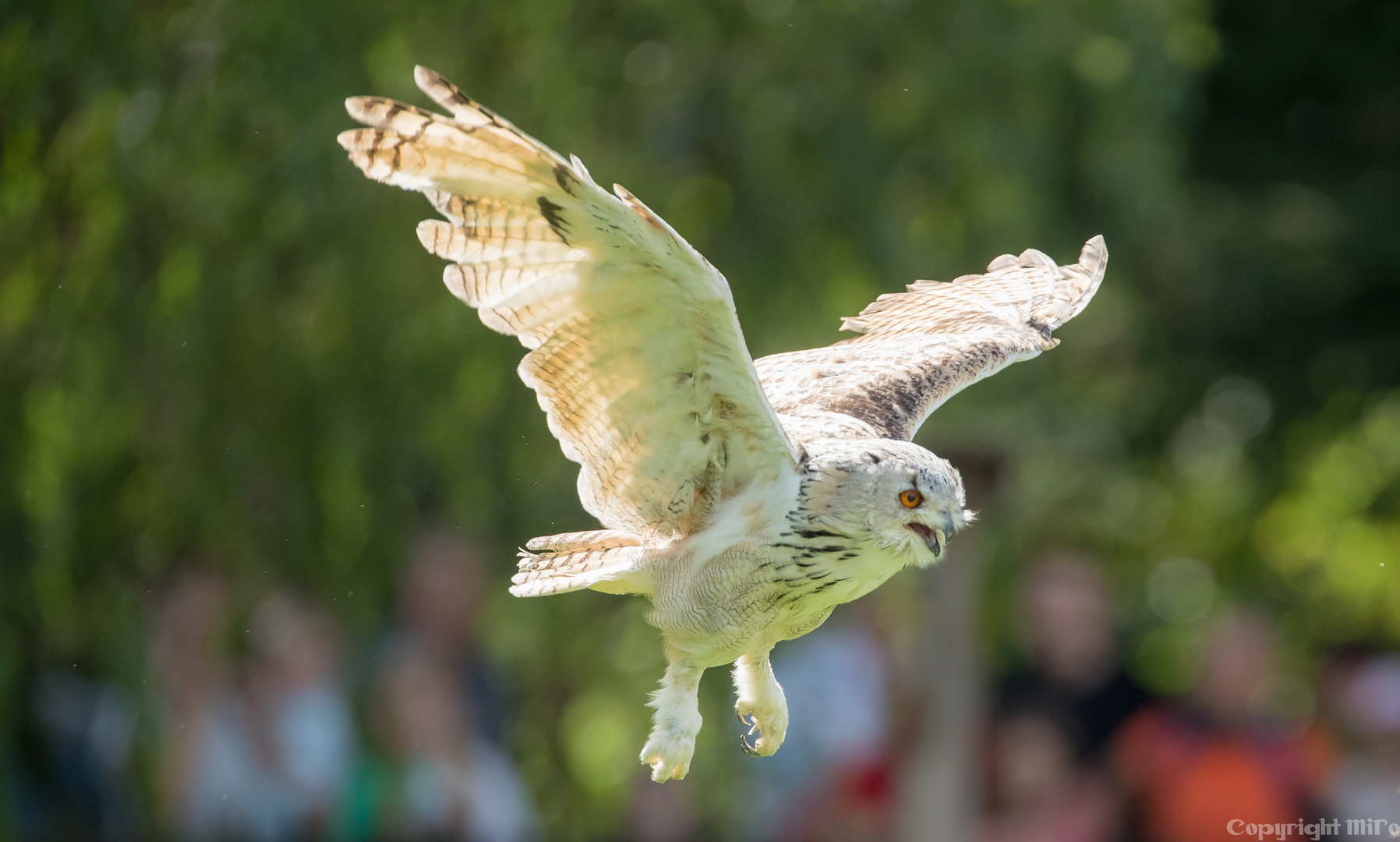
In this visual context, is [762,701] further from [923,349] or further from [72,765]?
[72,765]

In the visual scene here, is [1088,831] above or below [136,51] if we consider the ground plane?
below

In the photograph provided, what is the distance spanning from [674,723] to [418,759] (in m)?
3.25

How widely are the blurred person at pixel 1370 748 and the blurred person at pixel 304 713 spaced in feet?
13.1

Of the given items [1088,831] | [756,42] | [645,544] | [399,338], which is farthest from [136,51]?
[1088,831]

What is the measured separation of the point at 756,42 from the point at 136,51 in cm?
246

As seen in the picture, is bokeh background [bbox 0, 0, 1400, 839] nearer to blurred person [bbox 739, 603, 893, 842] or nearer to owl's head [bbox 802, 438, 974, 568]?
blurred person [bbox 739, 603, 893, 842]

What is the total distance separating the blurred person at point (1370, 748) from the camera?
250 inches

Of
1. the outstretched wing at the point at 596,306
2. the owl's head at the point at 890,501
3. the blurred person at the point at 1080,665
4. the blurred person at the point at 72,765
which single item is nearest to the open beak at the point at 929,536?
the owl's head at the point at 890,501

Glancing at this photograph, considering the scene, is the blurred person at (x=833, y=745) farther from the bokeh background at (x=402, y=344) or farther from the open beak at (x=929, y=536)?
the open beak at (x=929, y=536)

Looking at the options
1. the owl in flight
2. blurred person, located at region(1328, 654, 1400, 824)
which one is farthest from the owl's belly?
blurred person, located at region(1328, 654, 1400, 824)

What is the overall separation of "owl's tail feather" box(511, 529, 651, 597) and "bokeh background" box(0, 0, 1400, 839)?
8.53 feet

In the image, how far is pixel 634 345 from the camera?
3.13 metres

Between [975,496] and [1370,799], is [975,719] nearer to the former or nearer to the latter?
[975,496]

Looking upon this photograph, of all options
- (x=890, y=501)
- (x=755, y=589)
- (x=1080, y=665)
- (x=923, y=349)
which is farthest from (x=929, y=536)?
(x=1080, y=665)
